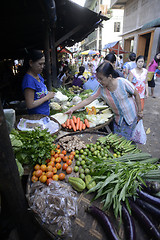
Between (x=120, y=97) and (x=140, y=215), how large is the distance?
189 cm

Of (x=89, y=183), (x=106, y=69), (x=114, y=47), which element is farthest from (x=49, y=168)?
(x=114, y=47)

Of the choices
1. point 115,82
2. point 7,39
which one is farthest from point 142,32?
point 115,82

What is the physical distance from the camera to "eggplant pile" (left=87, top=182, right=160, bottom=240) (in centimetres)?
118

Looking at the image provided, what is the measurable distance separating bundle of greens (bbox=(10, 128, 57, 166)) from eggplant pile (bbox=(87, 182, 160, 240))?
0.85m

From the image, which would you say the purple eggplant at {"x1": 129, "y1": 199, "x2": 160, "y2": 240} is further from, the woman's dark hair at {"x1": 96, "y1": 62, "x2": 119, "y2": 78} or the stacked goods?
the woman's dark hair at {"x1": 96, "y1": 62, "x2": 119, "y2": 78}

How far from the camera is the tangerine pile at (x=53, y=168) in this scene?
1629 millimetres

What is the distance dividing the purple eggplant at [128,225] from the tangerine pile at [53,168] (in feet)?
2.48

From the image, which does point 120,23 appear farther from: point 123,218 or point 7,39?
point 123,218

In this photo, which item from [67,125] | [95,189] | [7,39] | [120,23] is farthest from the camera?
[120,23]

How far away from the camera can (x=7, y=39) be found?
17.7 ft

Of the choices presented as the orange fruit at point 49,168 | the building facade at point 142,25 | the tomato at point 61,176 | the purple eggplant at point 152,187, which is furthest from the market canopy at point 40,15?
the building facade at point 142,25

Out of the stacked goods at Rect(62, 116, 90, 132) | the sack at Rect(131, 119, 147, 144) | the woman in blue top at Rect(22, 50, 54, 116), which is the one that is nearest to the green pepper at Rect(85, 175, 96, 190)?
the stacked goods at Rect(62, 116, 90, 132)

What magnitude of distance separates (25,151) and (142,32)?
56.4 ft

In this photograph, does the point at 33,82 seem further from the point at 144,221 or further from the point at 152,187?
the point at 144,221
